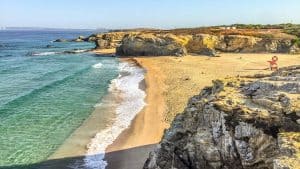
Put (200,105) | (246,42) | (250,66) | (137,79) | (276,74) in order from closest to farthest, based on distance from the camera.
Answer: (200,105) → (276,74) → (137,79) → (250,66) → (246,42)

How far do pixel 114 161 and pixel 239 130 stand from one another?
28.3ft

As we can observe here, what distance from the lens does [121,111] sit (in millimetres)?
26031

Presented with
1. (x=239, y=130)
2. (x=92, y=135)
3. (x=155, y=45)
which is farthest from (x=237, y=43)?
(x=239, y=130)

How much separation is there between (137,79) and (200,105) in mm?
28578

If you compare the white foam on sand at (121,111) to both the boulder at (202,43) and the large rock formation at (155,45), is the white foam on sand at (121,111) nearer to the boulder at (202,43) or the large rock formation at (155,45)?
the large rock formation at (155,45)

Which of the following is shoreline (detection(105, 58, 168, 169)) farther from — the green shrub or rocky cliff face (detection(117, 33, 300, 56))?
the green shrub

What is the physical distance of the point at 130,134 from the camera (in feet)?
68.0

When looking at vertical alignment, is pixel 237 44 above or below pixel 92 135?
above

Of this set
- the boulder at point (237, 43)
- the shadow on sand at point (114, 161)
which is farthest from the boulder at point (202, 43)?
the shadow on sand at point (114, 161)

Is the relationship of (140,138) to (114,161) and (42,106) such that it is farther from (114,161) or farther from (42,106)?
(42,106)

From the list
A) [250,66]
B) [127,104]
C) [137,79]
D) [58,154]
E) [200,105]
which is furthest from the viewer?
[250,66]

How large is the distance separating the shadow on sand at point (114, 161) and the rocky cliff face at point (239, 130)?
5.05 m

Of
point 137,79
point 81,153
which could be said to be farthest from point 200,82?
point 81,153

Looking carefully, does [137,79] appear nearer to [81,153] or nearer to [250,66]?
[250,66]
